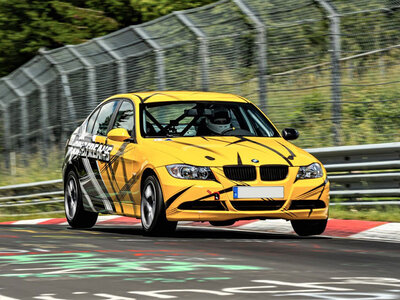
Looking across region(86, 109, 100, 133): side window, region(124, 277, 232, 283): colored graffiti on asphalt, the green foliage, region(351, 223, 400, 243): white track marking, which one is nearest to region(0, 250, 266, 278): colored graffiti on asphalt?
region(124, 277, 232, 283): colored graffiti on asphalt

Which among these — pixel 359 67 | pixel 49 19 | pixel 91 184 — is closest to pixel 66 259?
pixel 91 184

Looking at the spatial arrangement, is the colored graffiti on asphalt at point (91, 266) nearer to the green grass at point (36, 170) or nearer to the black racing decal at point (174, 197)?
the black racing decal at point (174, 197)

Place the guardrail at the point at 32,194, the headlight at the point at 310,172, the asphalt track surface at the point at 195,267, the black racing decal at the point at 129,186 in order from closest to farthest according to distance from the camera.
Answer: the asphalt track surface at the point at 195,267 < the headlight at the point at 310,172 < the black racing decal at the point at 129,186 < the guardrail at the point at 32,194

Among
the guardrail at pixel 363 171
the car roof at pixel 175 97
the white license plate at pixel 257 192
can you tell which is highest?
the car roof at pixel 175 97

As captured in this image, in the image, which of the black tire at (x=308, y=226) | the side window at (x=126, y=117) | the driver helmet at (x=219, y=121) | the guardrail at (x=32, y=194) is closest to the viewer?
the black tire at (x=308, y=226)

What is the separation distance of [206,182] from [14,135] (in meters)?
15.9

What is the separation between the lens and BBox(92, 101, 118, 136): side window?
40.3ft

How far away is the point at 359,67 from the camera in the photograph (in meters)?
14.4

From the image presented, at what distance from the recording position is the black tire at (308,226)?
10992 millimetres

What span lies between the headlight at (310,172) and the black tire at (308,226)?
21.9 inches

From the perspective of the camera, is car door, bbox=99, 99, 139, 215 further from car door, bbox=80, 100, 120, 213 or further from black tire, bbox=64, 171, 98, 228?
black tire, bbox=64, 171, 98, 228

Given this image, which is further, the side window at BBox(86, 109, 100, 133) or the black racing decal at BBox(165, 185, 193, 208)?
the side window at BBox(86, 109, 100, 133)

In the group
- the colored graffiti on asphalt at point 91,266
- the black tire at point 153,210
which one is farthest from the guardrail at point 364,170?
the colored graffiti on asphalt at point 91,266

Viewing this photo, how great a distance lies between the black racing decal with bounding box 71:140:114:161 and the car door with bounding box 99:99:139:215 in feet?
0.22
